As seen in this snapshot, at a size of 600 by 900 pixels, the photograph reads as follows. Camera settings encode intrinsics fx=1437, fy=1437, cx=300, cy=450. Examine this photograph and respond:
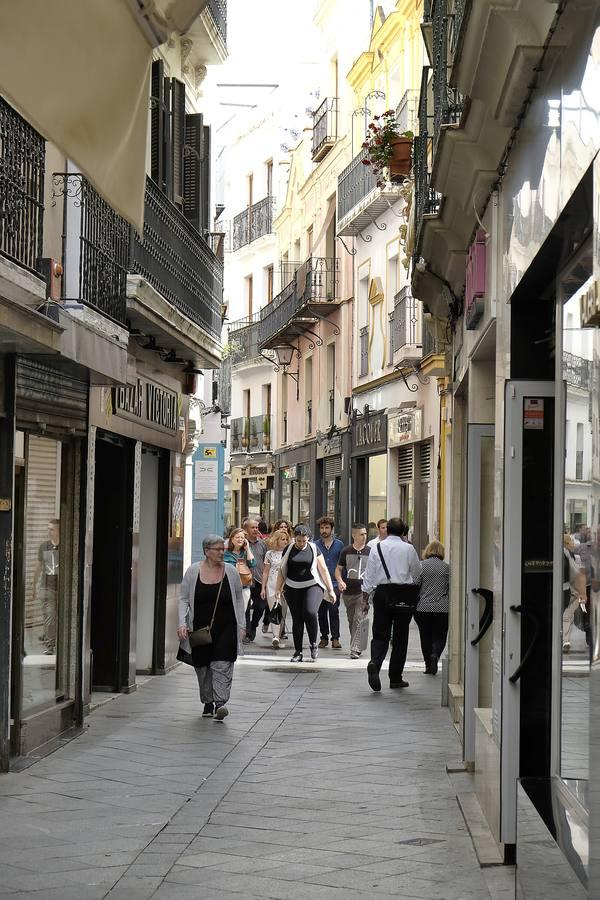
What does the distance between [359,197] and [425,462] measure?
6938 millimetres

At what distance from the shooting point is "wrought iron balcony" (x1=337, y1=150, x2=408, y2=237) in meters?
29.2

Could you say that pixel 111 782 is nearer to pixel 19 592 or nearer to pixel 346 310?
pixel 19 592

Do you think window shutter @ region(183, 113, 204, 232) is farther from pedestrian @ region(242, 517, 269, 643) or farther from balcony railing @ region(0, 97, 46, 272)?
balcony railing @ region(0, 97, 46, 272)

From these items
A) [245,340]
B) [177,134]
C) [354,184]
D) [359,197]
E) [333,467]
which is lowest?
[333,467]

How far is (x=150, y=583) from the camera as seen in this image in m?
16.6

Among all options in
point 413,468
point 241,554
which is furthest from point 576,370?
point 413,468

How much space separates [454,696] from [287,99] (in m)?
36.3

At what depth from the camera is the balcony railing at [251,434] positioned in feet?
153

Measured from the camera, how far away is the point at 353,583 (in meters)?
19.0

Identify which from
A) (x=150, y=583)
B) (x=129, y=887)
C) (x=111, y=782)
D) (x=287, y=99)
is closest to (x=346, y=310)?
(x=287, y=99)

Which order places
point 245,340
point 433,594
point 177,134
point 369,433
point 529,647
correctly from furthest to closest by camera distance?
point 245,340 → point 369,433 → point 177,134 → point 433,594 → point 529,647

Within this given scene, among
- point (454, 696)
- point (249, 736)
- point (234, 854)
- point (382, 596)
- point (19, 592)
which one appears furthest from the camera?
point (382, 596)

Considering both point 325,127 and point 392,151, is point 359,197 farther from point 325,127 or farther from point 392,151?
point 392,151

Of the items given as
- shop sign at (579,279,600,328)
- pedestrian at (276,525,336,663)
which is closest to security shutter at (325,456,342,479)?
pedestrian at (276,525,336,663)
